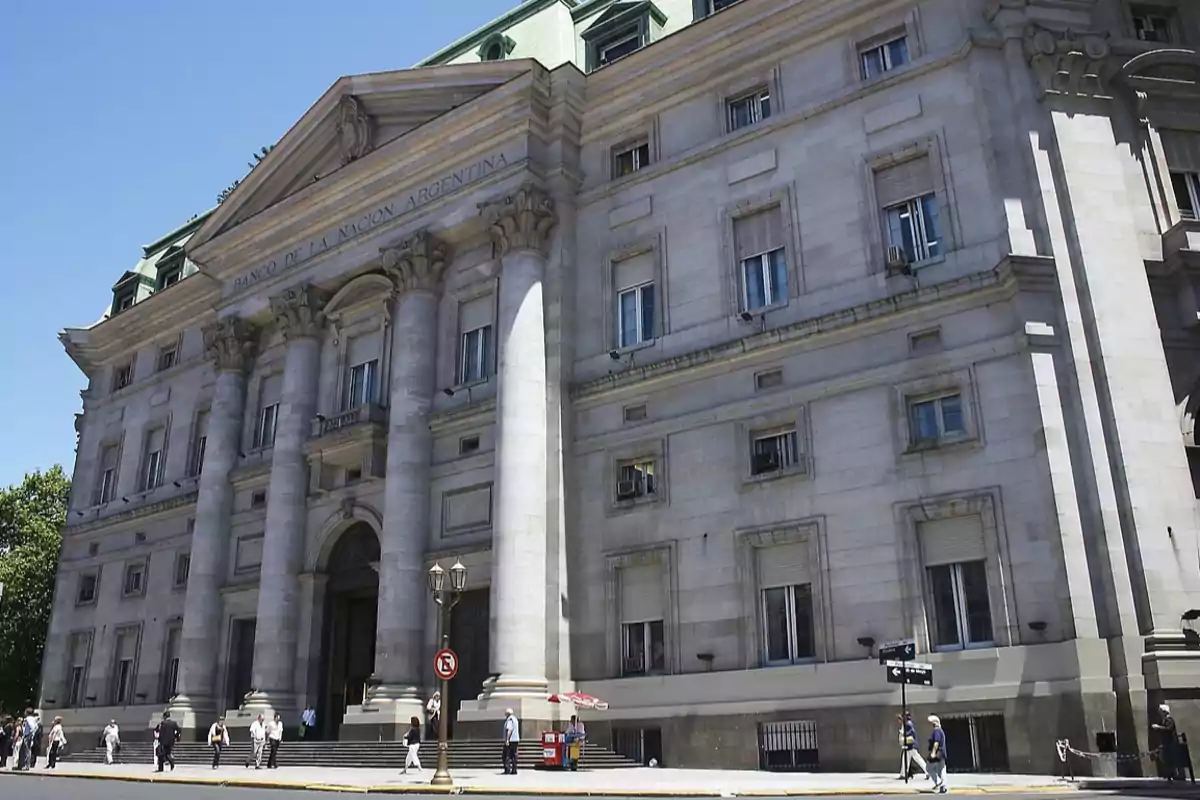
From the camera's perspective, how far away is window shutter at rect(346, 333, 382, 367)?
36.0m

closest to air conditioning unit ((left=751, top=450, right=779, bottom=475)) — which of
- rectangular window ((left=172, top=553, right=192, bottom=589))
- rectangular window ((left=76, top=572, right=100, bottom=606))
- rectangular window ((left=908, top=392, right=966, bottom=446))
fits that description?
rectangular window ((left=908, top=392, right=966, bottom=446))

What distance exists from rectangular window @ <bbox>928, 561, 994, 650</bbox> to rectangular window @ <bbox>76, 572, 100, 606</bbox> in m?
38.3

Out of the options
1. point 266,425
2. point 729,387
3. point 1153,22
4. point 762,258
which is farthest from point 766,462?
point 266,425

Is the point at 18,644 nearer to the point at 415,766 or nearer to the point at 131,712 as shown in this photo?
the point at 131,712

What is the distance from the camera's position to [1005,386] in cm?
2255

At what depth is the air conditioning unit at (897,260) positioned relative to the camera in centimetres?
2477

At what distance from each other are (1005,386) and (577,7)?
74.9 ft

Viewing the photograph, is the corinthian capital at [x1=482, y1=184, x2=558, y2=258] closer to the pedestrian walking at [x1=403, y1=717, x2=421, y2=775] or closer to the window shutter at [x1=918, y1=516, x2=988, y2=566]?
the pedestrian walking at [x1=403, y1=717, x2=421, y2=775]

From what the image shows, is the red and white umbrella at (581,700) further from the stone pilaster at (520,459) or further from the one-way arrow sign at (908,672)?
the one-way arrow sign at (908,672)

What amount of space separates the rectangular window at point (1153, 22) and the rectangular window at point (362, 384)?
85.5 feet

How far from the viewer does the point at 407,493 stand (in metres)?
31.2

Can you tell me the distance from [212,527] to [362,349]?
9306 millimetres

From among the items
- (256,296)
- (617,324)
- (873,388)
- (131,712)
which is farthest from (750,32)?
(131,712)

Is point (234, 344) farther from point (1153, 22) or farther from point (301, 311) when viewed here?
point (1153, 22)
